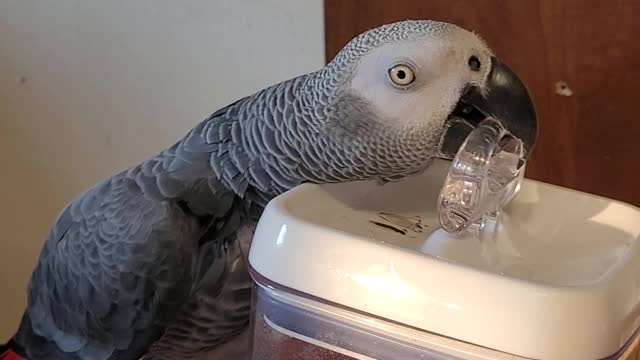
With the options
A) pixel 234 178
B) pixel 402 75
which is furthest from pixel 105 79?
pixel 402 75

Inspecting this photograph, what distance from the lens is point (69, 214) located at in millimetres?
978

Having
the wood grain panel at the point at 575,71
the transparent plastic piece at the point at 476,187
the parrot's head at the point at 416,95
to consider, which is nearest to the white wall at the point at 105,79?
the wood grain panel at the point at 575,71

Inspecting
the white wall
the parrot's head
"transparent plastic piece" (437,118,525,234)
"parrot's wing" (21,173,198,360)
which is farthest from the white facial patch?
the white wall

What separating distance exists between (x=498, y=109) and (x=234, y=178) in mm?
281

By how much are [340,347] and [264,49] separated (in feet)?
2.72

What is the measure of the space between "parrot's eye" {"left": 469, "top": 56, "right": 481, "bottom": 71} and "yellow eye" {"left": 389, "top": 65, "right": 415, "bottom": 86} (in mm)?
54

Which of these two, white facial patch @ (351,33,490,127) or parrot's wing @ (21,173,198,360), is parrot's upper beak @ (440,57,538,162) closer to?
white facial patch @ (351,33,490,127)

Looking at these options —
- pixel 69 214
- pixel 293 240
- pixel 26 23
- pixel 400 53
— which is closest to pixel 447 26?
pixel 400 53

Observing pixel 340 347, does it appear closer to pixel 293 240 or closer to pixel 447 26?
pixel 293 240

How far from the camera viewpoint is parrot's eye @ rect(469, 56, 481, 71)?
2.53 feet

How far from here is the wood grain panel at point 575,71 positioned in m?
0.91

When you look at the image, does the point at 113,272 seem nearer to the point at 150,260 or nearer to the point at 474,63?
the point at 150,260

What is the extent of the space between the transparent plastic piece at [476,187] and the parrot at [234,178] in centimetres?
11

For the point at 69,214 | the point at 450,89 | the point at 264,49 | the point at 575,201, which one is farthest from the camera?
the point at 264,49
